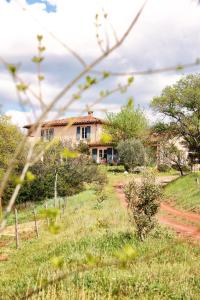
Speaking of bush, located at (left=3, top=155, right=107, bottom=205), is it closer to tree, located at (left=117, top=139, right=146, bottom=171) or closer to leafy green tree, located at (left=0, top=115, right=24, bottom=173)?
leafy green tree, located at (left=0, top=115, right=24, bottom=173)

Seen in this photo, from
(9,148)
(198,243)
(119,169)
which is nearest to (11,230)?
(9,148)

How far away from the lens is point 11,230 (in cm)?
2695

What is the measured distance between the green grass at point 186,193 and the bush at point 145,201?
10202 millimetres

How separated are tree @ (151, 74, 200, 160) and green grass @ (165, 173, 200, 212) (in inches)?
216

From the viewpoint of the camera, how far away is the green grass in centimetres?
2973

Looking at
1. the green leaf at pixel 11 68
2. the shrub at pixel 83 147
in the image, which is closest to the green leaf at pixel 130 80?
the green leaf at pixel 11 68

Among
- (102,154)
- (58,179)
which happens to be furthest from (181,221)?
(102,154)

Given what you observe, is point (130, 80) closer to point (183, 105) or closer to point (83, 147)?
point (183, 105)

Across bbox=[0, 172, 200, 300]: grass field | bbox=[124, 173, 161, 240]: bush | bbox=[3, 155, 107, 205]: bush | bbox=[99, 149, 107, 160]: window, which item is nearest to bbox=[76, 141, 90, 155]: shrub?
bbox=[99, 149, 107, 160]: window

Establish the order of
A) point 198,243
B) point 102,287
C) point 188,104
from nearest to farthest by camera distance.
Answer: point 102,287 < point 198,243 < point 188,104

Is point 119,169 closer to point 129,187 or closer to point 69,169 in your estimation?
point 69,169

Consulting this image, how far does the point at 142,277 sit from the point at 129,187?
864 cm

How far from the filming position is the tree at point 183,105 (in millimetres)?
43344

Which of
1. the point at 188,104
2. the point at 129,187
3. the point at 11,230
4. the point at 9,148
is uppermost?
the point at 188,104
